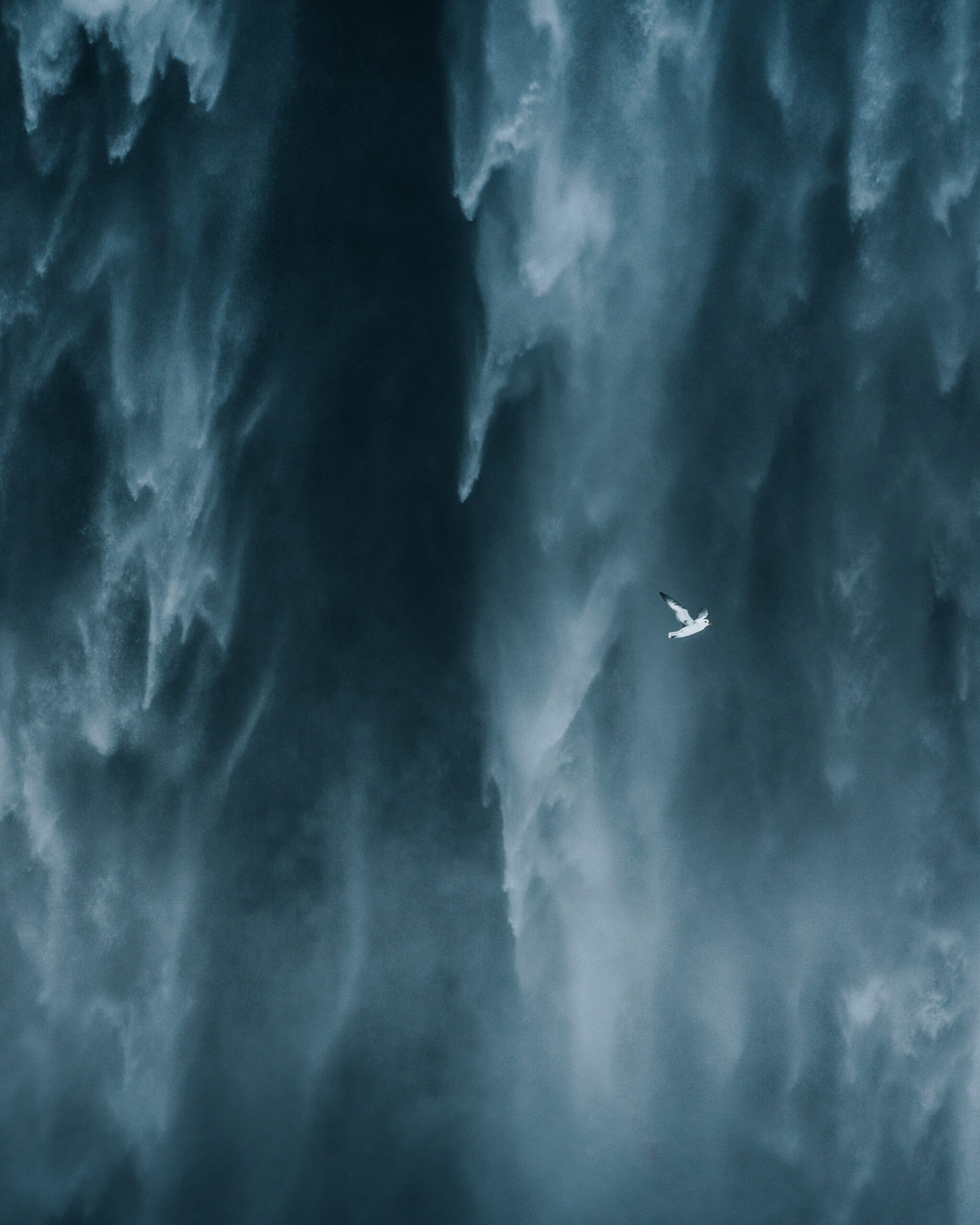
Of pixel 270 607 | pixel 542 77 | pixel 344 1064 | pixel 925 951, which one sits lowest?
pixel 344 1064

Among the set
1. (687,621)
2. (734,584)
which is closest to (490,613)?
(687,621)

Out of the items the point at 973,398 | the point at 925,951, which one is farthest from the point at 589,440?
the point at 925,951

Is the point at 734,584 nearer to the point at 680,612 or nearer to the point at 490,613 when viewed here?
the point at 680,612

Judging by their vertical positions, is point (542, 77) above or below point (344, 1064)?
above

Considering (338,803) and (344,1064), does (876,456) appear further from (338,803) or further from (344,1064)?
(344,1064)

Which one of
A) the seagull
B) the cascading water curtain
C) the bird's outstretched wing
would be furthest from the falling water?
the seagull

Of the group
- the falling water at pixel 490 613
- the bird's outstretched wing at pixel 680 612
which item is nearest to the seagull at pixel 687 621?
the bird's outstretched wing at pixel 680 612
